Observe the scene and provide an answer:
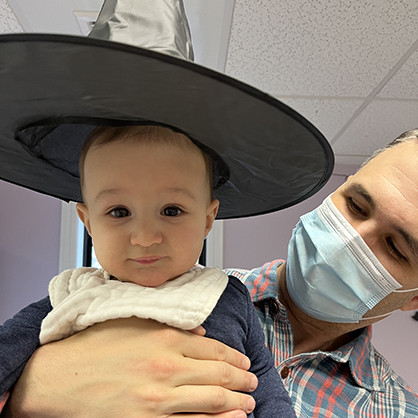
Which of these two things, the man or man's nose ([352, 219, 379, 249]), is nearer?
the man

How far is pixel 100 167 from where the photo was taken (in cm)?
79

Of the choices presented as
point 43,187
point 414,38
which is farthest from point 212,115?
point 414,38

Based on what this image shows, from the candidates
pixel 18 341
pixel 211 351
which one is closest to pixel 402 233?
pixel 211 351

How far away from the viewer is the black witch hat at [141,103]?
517mm

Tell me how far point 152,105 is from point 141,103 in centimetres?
2

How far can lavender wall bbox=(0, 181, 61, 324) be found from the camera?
10.6 feet

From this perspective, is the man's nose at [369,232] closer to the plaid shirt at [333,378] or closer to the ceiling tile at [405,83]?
the plaid shirt at [333,378]

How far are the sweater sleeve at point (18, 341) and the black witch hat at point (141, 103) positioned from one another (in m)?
0.37

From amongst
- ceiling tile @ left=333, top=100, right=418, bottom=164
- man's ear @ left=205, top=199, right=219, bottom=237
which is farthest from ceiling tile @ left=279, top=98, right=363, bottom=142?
man's ear @ left=205, top=199, right=219, bottom=237

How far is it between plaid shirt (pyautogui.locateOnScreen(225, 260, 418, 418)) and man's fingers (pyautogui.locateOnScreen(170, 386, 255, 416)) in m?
0.45

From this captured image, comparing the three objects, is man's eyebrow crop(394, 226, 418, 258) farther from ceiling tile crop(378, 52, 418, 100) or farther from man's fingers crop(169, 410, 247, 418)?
ceiling tile crop(378, 52, 418, 100)

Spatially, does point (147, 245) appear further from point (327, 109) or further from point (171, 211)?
point (327, 109)

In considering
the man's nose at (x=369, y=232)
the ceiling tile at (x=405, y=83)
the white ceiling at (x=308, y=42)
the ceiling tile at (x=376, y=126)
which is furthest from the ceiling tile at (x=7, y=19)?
the ceiling tile at (x=376, y=126)

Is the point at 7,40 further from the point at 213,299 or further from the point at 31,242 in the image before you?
the point at 31,242
